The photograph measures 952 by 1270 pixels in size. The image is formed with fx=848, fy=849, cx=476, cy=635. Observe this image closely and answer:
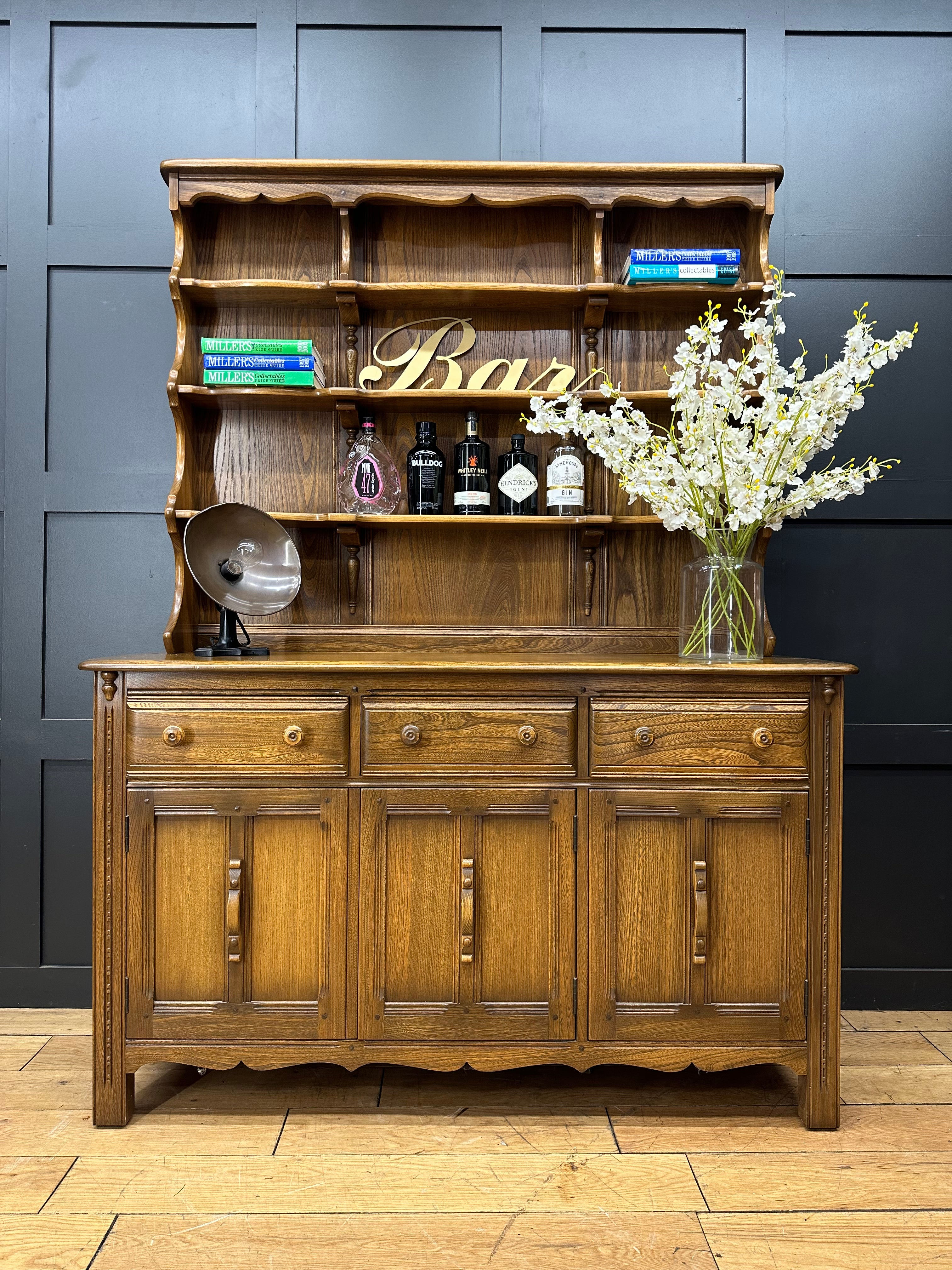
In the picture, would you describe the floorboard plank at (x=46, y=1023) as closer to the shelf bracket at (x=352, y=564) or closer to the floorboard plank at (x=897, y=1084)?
the shelf bracket at (x=352, y=564)

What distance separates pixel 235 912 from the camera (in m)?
1.74

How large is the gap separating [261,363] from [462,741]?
111 cm

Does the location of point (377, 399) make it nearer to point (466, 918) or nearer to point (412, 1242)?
point (466, 918)

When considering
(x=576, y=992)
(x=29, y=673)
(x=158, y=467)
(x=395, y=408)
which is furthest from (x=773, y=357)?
(x=29, y=673)

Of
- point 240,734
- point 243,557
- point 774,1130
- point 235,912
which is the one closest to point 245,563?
point 243,557

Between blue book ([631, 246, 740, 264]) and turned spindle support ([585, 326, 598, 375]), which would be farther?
turned spindle support ([585, 326, 598, 375])

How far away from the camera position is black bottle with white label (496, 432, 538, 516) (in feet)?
7.34

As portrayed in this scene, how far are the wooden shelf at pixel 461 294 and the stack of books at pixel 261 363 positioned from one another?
147 mm

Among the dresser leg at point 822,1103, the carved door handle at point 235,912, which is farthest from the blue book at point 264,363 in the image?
the dresser leg at point 822,1103

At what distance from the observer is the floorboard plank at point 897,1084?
1.91m

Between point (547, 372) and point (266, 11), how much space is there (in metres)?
1.29

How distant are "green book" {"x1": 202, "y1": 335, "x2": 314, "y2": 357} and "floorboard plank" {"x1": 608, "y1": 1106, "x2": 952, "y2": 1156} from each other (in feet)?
6.34

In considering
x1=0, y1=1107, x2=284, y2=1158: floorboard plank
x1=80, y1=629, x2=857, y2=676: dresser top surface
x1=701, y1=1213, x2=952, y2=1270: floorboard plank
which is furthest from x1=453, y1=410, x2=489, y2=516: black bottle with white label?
x1=701, y1=1213, x2=952, y2=1270: floorboard plank

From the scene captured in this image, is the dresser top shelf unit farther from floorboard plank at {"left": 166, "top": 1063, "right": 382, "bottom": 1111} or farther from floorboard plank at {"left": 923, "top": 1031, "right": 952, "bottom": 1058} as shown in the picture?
floorboard plank at {"left": 923, "top": 1031, "right": 952, "bottom": 1058}
